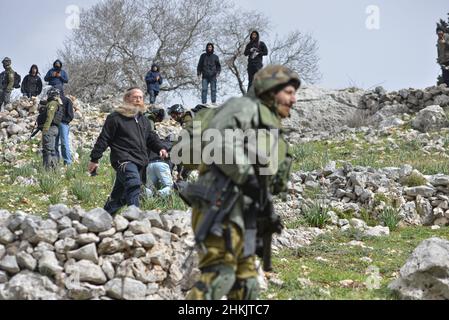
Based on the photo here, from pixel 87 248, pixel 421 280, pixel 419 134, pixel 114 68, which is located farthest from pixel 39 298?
pixel 114 68

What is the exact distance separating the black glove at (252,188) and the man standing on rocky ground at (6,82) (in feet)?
46.3


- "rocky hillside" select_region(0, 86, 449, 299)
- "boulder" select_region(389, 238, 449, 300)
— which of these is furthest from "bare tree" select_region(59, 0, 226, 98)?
"boulder" select_region(389, 238, 449, 300)

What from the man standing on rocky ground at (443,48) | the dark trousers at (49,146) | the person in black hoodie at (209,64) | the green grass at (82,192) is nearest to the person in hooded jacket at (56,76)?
the person in black hoodie at (209,64)

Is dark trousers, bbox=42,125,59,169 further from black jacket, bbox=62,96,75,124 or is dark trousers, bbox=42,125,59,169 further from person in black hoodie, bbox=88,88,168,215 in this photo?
person in black hoodie, bbox=88,88,168,215

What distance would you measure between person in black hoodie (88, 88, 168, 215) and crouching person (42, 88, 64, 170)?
4.77 meters

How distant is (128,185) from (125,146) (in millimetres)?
434

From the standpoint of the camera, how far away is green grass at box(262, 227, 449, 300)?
513 centimetres

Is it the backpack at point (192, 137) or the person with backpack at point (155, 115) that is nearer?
the backpack at point (192, 137)

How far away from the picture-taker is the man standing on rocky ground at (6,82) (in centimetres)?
1622

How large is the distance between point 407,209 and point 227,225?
230 inches

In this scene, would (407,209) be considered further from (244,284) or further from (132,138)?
(244,284)

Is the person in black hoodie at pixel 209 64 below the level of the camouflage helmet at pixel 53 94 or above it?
above

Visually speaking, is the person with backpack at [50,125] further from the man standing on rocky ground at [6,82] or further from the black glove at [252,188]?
the black glove at [252,188]

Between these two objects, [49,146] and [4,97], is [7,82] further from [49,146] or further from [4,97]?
A: [49,146]
